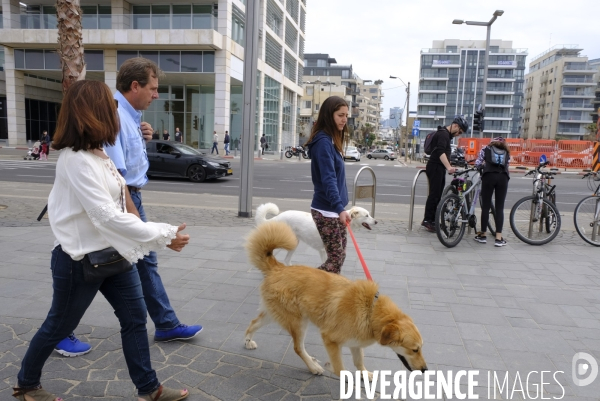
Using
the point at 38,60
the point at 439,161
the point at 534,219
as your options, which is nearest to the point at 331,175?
the point at 439,161

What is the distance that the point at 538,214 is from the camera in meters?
7.56

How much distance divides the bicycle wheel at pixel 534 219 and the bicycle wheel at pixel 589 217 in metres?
0.39

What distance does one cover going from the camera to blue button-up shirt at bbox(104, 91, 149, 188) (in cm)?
292

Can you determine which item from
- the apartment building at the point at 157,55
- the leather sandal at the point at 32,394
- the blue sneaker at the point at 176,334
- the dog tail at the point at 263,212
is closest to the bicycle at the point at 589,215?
the dog tail at the point at 263,212

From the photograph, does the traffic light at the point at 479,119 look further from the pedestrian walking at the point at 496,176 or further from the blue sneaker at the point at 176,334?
the blue sneaker at the point at 176,334

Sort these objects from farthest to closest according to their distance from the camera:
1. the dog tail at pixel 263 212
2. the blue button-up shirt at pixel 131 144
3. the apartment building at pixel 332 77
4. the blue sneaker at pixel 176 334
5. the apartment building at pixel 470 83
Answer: the apartment building at pixel 470 83 < the apartment building at pixel 332 77 < the dog tail at pixel 263 212 < the blue sneaker at pixel 176 334 < the blue button-up shirt at pixel 131 144

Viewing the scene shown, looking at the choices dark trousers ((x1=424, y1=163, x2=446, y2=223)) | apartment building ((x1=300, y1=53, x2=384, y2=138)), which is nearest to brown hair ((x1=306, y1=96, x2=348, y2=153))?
dark trousers ((x1=424, y1=163, x2=446, y2=223))

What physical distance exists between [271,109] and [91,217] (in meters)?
43.8

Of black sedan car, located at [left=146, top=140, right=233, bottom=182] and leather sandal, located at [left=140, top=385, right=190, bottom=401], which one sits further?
black sedan car, located at [left=146, top=140, right=233, bottom=182]

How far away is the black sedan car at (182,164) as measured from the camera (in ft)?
54.2

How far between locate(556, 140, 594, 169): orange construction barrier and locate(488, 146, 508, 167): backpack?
28410mm

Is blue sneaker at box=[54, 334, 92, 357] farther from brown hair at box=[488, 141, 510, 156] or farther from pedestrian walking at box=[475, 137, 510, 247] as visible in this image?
brown hair at box=[488, 141, 510, 156]

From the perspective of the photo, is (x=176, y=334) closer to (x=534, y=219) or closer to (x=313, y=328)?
(x=313, y=328)

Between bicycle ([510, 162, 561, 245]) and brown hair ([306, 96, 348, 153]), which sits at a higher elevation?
brown hair ([306, 96, 348, 153])
